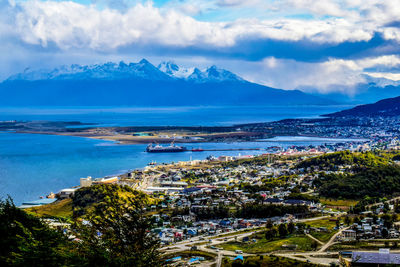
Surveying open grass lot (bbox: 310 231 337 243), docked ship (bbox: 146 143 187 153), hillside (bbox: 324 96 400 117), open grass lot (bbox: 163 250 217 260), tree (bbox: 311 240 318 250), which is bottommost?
open grass lot (bbox: 163 250 217 260)

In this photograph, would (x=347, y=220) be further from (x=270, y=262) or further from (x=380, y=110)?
(x=380, y=110)

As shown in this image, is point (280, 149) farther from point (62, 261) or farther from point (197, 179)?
point (62, 261)

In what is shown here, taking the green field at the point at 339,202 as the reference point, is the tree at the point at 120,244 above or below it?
above

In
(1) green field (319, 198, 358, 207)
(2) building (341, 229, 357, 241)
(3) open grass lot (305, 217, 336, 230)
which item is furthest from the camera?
(1) green field (319, 198, 358, 207)

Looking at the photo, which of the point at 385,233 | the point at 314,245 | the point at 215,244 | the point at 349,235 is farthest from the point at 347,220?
the point at 215,244

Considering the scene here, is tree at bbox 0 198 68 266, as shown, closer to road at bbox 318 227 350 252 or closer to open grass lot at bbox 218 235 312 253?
open grass lot at bbox 218 235 312 253

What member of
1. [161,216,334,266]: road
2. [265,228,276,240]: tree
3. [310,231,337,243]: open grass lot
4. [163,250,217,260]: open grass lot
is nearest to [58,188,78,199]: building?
[161,216,334,266]: road

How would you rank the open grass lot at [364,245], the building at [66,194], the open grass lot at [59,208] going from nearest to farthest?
1. the open grass lot at [364,245]
2. the open grass lot at [59,208]
3. the building at [66,194]

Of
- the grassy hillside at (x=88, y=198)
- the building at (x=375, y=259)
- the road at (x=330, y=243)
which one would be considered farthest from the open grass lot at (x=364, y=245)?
the grassy hillside at (x=88, y=198)

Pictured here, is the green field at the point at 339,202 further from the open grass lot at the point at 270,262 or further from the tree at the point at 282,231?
the open grass lot at the point at 270,262
